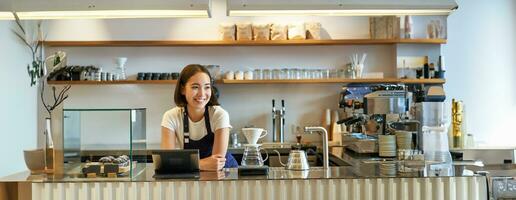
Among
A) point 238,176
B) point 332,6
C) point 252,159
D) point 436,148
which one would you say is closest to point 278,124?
point 332,6

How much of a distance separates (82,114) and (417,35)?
3.47m

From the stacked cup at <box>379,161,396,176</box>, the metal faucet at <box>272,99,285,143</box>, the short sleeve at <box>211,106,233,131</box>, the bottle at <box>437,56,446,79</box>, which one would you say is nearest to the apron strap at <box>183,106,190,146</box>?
the short sleeve at <box>211,106,233,131</box>

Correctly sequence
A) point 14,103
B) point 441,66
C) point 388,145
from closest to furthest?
1. point 388,145
2. point 14,103
3. point 441,66

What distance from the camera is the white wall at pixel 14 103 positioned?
4.25 m

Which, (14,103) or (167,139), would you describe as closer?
(167,139)

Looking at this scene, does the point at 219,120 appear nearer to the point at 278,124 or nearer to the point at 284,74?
the point at 284,74

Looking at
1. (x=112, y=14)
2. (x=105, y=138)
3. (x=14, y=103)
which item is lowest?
(x=105, y=138)

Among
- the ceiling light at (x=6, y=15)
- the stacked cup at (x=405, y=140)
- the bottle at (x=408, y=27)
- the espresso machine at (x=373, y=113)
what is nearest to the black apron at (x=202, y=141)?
the espresso machine at (x=373, y=113)

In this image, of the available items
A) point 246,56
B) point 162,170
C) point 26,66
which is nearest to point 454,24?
point 246,56

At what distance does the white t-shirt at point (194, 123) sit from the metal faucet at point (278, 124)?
2.17 m

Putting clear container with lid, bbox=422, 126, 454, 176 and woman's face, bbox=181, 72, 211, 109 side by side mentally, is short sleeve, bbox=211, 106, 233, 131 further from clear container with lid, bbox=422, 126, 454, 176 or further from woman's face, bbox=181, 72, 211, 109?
clear container with lid, bbox=422, 126, 454, 176

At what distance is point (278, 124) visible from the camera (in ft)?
16.2

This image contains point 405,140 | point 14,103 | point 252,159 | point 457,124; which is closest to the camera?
point 252,159

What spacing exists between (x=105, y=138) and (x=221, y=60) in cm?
264
